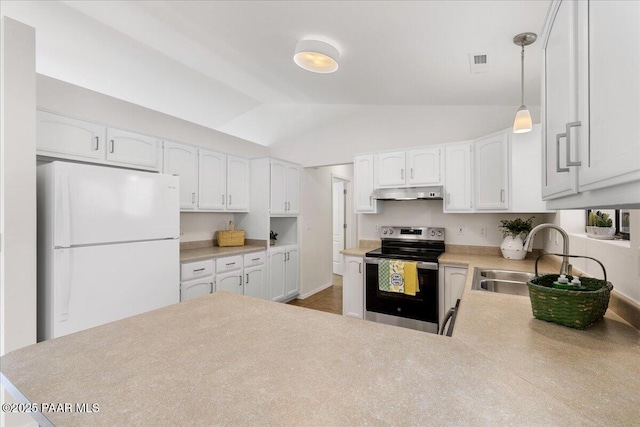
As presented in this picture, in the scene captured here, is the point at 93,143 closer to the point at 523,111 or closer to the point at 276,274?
the point at 276,274

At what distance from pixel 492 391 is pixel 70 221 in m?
2.51

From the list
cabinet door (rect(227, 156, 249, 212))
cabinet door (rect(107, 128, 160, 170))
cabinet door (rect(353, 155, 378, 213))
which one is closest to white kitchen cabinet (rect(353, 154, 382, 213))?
cabinet door (rect(353, 155, 378, 213))

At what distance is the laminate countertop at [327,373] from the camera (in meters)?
0.61

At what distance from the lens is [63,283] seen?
199 cm

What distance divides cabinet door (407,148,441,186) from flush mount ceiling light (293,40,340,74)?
161 cm

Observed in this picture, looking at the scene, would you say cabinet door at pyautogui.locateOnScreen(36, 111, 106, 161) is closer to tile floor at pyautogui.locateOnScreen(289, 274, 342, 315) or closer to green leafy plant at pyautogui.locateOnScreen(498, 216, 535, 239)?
tile floor at pyautogui.locateOnScreen(289, 274, 342, 315)

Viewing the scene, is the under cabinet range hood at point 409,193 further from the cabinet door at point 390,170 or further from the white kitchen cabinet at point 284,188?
→ the white kitchen cabinet at point 284,188

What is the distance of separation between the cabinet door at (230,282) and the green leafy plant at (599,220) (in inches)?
126

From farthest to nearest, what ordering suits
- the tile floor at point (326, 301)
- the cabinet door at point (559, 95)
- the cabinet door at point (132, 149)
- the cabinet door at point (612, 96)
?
1. the tile floor at point (326, 301)
2. the cabinet door at point (132, 149)
3. the cabinet door at point (559, 95)
4. the cabinet door at point (612, 96)

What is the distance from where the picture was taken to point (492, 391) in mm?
686

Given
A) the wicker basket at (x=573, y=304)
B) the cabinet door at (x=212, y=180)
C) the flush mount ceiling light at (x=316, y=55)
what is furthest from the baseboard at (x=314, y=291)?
the wicker basket at (x=573, y=304)

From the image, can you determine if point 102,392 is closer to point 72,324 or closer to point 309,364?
point 309,364

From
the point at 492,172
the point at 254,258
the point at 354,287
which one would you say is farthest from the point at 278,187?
the point at 492,172

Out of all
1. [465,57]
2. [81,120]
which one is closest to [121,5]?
[81,120]
